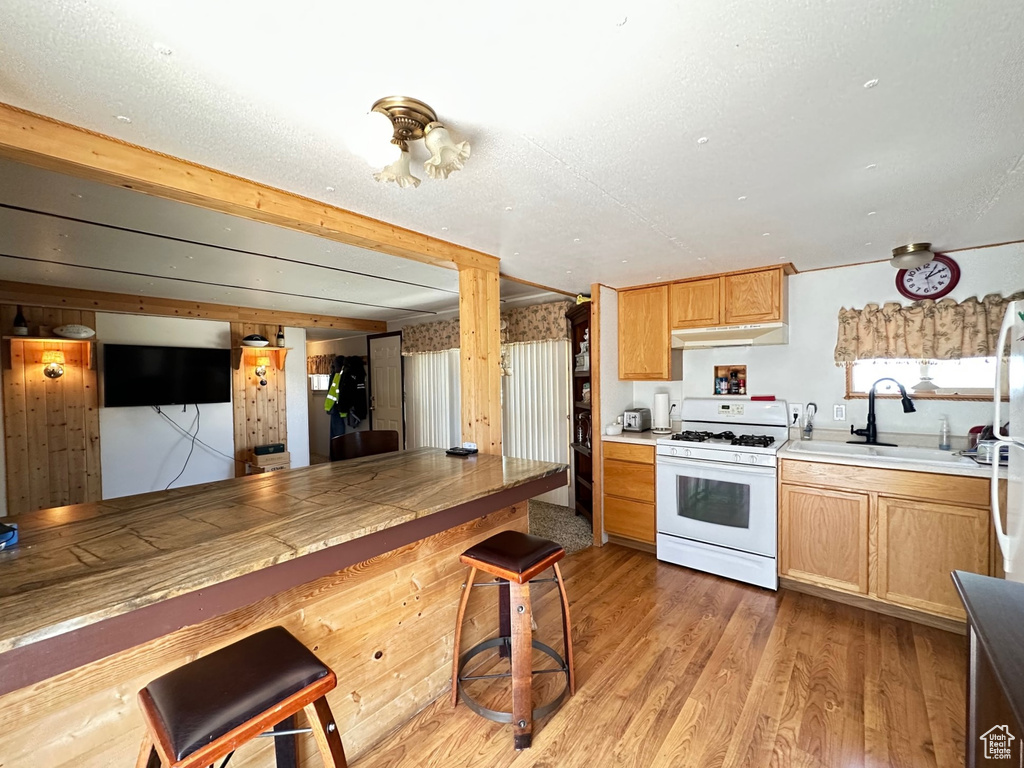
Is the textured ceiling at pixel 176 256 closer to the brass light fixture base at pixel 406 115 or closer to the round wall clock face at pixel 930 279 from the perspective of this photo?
the brass light fixture base at pixel 406 115

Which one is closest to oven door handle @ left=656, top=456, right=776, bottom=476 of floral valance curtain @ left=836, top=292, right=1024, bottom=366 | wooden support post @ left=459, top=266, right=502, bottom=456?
floral valance curtain @ left=836, top=292, right=1024, bottom=366

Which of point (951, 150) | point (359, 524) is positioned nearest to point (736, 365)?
point (951, 150)

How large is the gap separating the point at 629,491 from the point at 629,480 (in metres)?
0.09

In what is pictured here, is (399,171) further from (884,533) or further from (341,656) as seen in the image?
(884,533)

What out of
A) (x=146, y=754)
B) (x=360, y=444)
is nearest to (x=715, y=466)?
(x=360, y=444)

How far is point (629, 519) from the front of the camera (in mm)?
3359

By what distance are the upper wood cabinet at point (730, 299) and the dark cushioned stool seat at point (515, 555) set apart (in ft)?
7.39

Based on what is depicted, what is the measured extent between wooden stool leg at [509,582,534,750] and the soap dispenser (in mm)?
2750

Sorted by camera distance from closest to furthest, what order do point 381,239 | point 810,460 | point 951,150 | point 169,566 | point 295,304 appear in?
1. point 169,566
2. point 951,150
3. point 381,239
4. point 810,460
5. point 295,304

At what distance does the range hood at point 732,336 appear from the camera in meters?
3.06

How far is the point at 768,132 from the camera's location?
1.36 m

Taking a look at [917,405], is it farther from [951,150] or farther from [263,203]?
[263,203]

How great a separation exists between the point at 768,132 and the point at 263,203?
1819 millimetres

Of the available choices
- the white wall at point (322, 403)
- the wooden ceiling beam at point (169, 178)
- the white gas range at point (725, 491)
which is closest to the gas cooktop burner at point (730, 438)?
the white gas range at point (725, 491)
